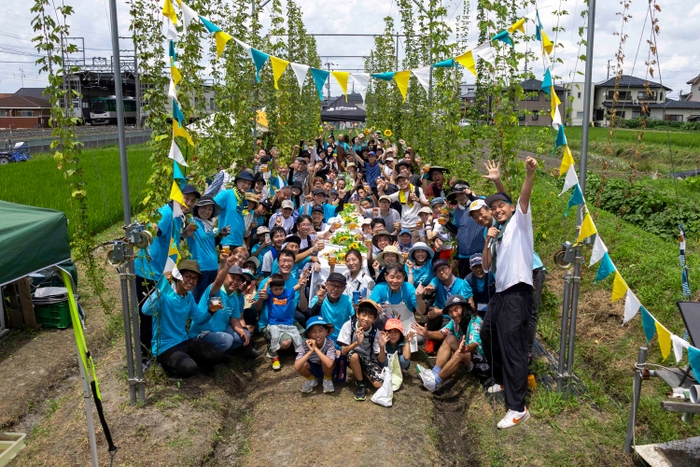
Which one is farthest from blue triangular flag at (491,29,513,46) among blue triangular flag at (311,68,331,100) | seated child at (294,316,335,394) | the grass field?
the grass field

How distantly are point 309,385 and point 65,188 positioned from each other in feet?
44.9

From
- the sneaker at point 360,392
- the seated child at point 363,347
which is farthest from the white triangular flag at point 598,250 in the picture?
the sneaker at point 360,392

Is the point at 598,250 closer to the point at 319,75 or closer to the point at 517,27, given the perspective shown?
the point at 517,27

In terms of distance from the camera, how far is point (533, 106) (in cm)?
4419

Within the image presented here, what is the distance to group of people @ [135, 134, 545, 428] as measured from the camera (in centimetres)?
550

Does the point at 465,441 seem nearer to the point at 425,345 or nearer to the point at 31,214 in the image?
the point at 425,345

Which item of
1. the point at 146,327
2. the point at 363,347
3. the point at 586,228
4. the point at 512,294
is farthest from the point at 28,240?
the point at 586,228

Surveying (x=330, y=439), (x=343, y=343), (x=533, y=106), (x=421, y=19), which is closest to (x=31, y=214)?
(x=343, y=343)

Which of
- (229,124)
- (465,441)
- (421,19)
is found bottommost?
(465,441)

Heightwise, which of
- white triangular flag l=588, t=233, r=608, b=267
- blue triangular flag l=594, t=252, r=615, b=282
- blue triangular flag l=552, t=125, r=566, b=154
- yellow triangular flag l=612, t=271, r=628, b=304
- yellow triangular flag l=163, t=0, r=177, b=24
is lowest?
yellow triangular flag l=612, t=271, r=628, b=304

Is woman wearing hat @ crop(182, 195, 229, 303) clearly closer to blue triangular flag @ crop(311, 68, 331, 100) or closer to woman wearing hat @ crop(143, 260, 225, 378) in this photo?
woman wearing hat @ crop(143, 260, 225, 378)

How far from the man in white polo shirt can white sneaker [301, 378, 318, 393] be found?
200 centimetres

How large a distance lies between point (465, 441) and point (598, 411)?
1.35 meters

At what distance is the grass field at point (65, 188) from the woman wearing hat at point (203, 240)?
158 inches
